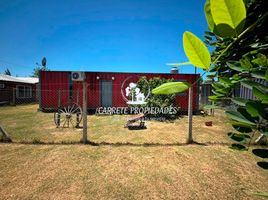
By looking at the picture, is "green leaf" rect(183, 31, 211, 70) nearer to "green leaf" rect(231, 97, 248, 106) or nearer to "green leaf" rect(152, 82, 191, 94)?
"green leaf" rect(152, 82, 191, 94)

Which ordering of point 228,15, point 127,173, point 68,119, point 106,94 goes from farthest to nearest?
point 106,94, point 68,119, point 127,173, point 228,15

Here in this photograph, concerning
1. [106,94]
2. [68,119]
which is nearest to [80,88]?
[106,94]

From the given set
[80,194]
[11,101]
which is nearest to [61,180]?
[80,194]

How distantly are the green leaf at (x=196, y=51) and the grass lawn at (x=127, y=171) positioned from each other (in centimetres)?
235

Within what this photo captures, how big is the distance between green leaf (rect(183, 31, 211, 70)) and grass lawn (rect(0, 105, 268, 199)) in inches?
92.5

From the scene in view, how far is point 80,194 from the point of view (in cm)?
300

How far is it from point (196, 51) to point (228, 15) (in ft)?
0.27

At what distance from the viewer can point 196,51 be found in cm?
35

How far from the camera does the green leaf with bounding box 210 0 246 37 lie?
296 millimetres

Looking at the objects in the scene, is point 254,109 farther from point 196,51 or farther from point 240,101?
point 196,51

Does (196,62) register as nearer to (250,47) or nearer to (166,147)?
(250,47)

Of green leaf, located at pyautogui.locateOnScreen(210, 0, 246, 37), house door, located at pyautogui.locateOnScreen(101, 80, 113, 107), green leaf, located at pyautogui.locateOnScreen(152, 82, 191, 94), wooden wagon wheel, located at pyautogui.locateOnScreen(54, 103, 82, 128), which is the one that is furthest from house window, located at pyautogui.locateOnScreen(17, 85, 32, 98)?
green leaf, located at pyautogui.locateOnScreen(210, 0, 246, 37)

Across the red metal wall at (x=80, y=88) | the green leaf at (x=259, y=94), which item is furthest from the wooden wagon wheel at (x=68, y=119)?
the green leaf at (x=259, y=94)

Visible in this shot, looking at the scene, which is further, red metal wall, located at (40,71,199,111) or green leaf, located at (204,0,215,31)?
red metal wall, located at (40,71,199,111)
